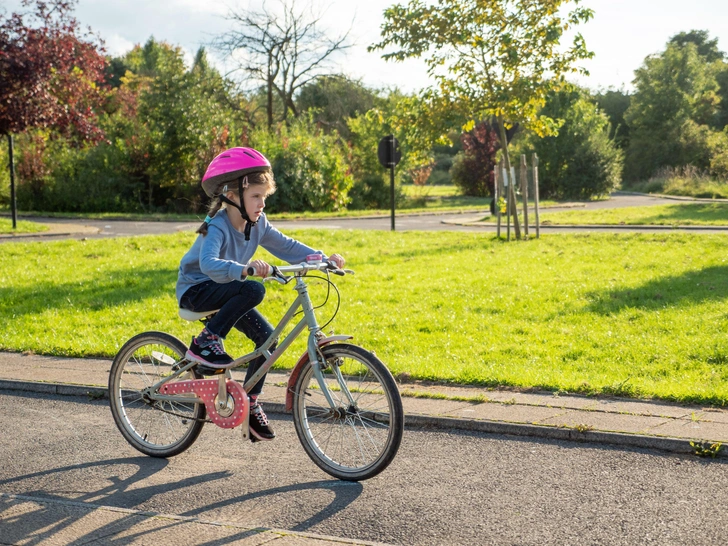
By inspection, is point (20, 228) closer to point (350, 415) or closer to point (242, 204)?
point (242, 204)

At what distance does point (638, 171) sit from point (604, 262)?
48.0 m

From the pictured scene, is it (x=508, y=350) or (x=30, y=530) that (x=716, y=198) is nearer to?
(x=508, y=350)

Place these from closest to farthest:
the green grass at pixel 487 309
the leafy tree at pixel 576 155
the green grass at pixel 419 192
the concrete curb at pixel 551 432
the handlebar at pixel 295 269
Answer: the handlebar at pixel 295 269
the concrete curb at pixel 551 432
the green grass at pixel 487 309
the leafy tree at pixel 576 155
the green grass at pixel 419 192

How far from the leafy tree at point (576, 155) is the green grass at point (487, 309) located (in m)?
25.3

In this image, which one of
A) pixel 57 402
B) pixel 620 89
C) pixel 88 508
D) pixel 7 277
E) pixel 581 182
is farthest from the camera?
pixel 620 89

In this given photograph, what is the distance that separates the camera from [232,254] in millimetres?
4387

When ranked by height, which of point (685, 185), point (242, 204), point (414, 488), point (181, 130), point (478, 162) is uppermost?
point (181, 130)

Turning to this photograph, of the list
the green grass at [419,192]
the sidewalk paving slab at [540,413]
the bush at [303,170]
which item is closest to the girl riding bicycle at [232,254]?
the sidewalk paving slab at [540,413]

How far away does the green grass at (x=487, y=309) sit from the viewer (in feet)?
21.5

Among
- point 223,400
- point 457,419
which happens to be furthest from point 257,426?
point 457,419

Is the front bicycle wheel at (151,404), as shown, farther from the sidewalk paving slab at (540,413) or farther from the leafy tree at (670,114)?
the leafy tree at (670,114)

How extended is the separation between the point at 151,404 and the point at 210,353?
0.68m

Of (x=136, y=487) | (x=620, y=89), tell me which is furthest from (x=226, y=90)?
(x=620, y=89)

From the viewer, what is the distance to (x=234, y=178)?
430 cm
